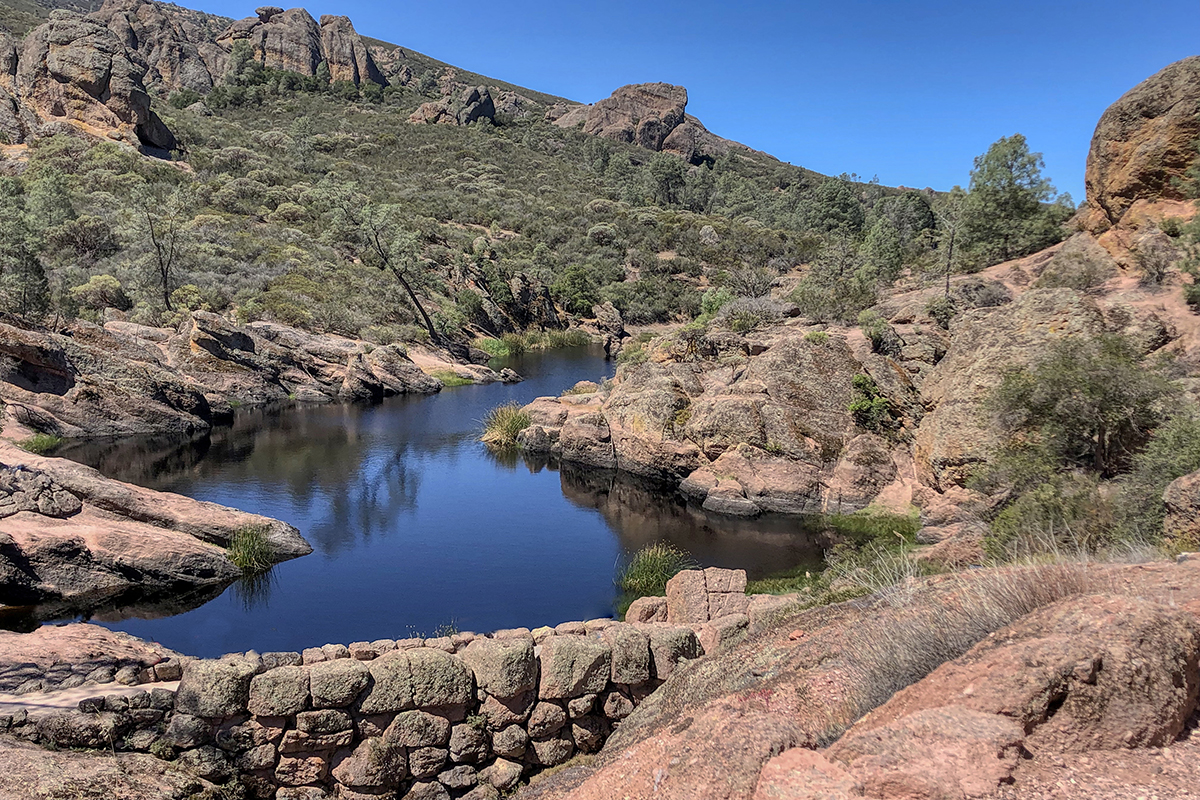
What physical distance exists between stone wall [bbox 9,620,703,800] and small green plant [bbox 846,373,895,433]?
17.0 metres

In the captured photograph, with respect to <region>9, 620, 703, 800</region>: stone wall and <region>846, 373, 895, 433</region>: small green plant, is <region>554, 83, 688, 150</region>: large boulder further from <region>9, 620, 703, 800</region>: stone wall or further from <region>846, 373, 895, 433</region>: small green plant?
<region>9, 620, 703, 800</region>: stone wall

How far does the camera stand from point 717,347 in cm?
3216

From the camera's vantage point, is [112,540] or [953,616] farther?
[112,540]

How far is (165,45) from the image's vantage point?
10856 centimetres

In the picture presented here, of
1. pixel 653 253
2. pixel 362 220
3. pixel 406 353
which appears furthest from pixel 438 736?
pixel 653 253

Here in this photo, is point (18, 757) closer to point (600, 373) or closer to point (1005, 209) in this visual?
point (1005, 209)

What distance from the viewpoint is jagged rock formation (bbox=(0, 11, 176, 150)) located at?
6481 cm

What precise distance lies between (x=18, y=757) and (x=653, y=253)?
7369cm

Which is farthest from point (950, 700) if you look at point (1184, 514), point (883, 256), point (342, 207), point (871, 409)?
point (342, 207)

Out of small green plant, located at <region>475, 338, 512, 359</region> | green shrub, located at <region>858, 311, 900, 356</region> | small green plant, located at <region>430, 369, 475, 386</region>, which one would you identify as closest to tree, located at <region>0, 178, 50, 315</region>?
small green plant, located at <region>430, 369, 475, 386</region>

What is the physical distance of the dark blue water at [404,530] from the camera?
1623 centimetres

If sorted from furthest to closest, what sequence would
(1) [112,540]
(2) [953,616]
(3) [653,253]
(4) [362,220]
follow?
(3) [653,253] → (4) [362,220] → (1) [112,540] → (2) [953,616]

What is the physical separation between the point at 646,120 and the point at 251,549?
434 feet

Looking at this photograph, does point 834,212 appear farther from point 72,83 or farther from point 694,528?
point 72,83
